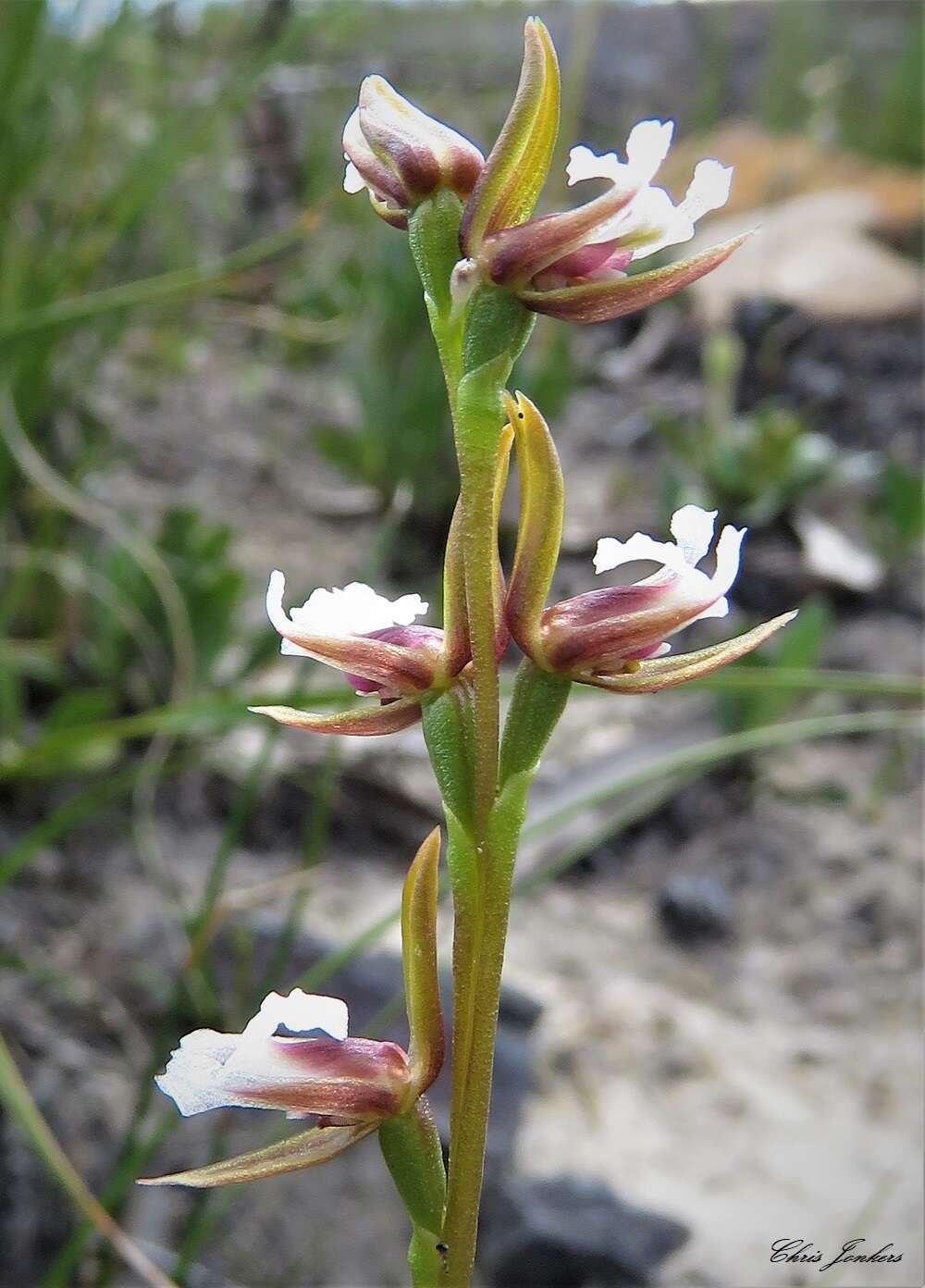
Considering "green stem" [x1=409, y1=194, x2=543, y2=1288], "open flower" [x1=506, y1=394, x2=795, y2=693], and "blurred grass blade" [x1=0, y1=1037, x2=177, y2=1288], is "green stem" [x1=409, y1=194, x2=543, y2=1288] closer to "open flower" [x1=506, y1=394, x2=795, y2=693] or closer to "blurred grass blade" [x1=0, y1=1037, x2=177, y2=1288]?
"open flower" [x1=506, y1=394, x2=795, y2=693]

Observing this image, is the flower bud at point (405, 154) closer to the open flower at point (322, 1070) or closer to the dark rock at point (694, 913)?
the open flower at point (322, 1070)

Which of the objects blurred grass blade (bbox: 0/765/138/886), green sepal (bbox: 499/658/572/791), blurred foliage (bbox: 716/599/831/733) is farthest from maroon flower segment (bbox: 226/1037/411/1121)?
blurred foliage (bbox: 716/599/831/733)

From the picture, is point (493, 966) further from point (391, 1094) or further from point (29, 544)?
point (29, 544)

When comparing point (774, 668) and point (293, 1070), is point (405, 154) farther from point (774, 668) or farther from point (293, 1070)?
point (774, 668)

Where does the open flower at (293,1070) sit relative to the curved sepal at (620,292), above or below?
below

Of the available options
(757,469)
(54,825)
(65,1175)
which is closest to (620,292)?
(65,1175)

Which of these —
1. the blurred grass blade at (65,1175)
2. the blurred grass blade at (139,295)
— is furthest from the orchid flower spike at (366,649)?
the blurred grass blade at (139,295)
